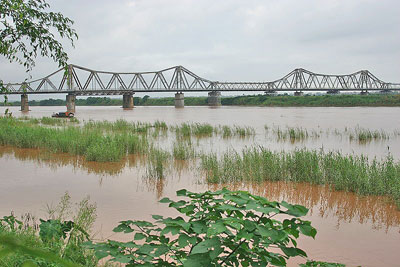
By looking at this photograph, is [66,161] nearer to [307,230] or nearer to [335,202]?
[335,202]

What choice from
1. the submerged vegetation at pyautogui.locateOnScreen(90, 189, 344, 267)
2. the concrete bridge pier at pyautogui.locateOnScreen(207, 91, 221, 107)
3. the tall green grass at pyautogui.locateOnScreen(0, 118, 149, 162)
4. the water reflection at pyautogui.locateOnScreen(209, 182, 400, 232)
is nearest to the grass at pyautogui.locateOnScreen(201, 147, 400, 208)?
the water reflection at pyautogui.locateOnScreen(209, 182, 400, 232)

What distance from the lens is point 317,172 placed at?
345 inches

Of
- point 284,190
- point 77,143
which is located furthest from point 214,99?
point 284,190

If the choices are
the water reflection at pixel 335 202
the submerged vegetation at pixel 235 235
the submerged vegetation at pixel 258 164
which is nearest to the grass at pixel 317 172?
the submerged vegetation at pixel 258 164

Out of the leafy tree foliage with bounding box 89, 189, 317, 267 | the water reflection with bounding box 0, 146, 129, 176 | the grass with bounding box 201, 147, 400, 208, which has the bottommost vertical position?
the water reflection with bounding box 0, 146, 129, 176

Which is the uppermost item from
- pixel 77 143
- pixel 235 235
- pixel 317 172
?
pixel 235 235

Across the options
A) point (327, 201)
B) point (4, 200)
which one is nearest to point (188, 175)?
point (327, 201)

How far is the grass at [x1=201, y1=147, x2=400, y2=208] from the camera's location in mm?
7668

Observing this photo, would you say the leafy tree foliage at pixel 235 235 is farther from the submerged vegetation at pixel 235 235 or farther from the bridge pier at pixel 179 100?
the bridge pier at pixel 179 100

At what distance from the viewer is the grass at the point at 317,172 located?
7.67m

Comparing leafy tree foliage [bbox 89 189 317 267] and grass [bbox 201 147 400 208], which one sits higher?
leafy tree foliage [bbox 89 189 317 267]

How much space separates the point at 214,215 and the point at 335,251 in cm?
313

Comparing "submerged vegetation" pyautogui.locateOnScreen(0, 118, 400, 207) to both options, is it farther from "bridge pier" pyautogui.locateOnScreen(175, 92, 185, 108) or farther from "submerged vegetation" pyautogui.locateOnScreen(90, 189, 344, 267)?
"bridge pier" pyautogui.locateOnScreen(175, 92, 185, 108)

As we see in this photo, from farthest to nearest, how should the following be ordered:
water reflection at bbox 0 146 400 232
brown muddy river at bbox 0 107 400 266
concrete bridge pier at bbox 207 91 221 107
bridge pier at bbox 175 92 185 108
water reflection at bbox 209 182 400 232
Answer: concrete bridge pier at bbox 207 91 221 107, bridge pier at bbox 175 92 185 108, water reflection at bbox 0 146 400 232, water reflection at bbox 209 182 400 232, brown muddy river at bbox 0 107 400 266
